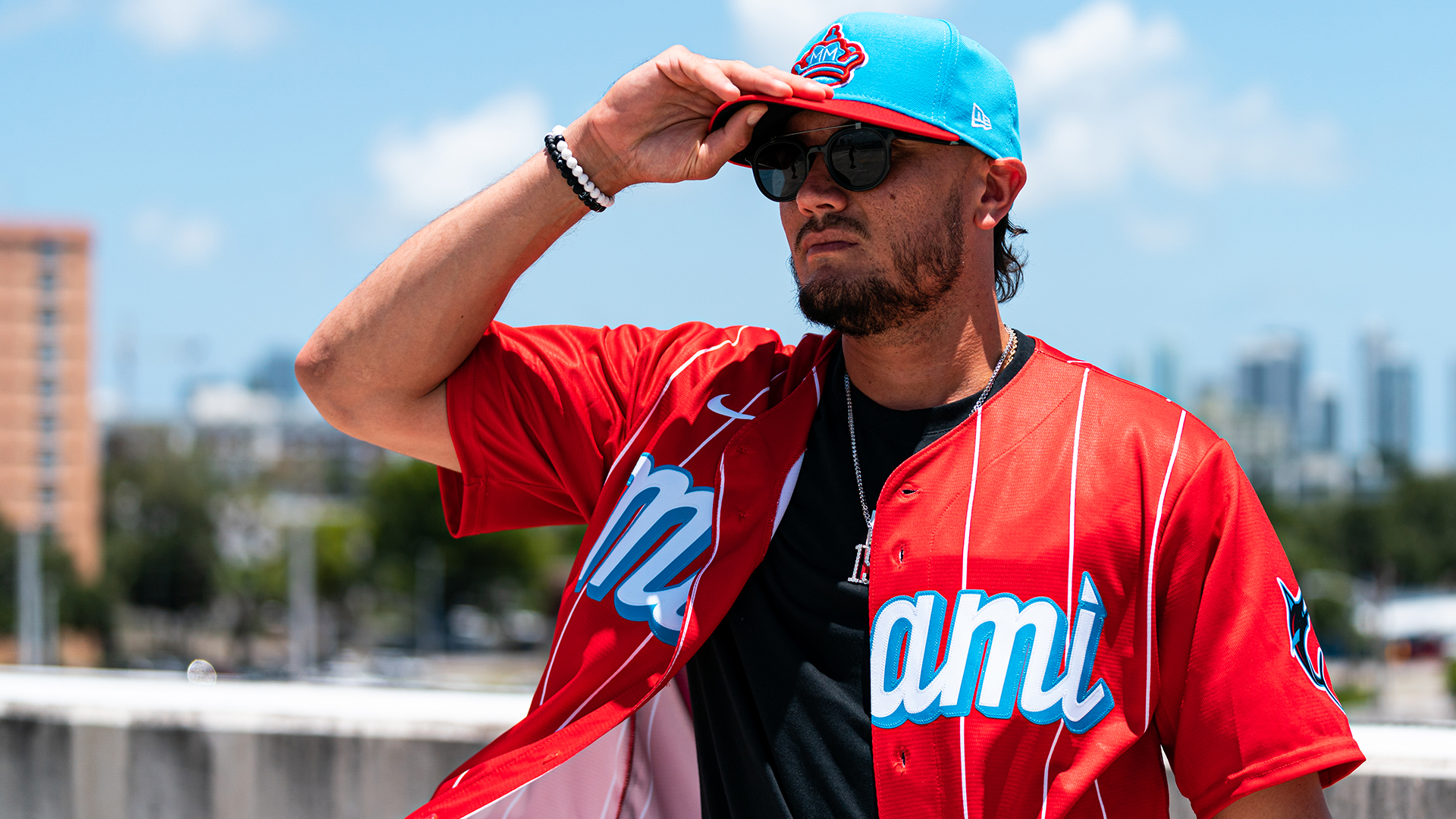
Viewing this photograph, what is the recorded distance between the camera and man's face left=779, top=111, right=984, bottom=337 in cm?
205

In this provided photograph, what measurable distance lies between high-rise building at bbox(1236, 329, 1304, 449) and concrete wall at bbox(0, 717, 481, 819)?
6927 inches

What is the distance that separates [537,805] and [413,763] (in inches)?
48.7

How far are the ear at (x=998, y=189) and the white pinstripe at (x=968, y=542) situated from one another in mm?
350

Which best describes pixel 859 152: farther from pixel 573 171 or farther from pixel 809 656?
pixel 809 656

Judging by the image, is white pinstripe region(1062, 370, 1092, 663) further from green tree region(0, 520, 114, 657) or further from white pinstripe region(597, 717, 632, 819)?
green tree region(0, 520, 114, 657)

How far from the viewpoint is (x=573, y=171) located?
7.16 ft

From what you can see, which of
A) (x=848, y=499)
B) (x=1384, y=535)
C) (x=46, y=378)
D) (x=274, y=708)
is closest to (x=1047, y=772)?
(x=848, y=499)

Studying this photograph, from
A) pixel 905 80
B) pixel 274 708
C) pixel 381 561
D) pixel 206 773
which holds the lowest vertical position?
pixel 381 561

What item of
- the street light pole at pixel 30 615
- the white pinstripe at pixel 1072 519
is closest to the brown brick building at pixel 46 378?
the street light pole at pixel 30 615

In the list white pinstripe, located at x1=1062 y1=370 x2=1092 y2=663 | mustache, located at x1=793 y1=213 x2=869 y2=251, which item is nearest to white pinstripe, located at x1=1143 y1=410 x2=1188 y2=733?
white pinstripe, located at x1=1062 y1=370 x2=1092 y2=663

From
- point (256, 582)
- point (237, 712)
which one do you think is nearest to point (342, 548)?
point (256, 582)

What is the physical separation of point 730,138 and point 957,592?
0.84 metres

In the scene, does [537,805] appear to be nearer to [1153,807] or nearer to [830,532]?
[830,532]

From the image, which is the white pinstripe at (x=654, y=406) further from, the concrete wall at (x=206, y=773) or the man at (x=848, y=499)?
the concrete wall at (x=206, y=773)
